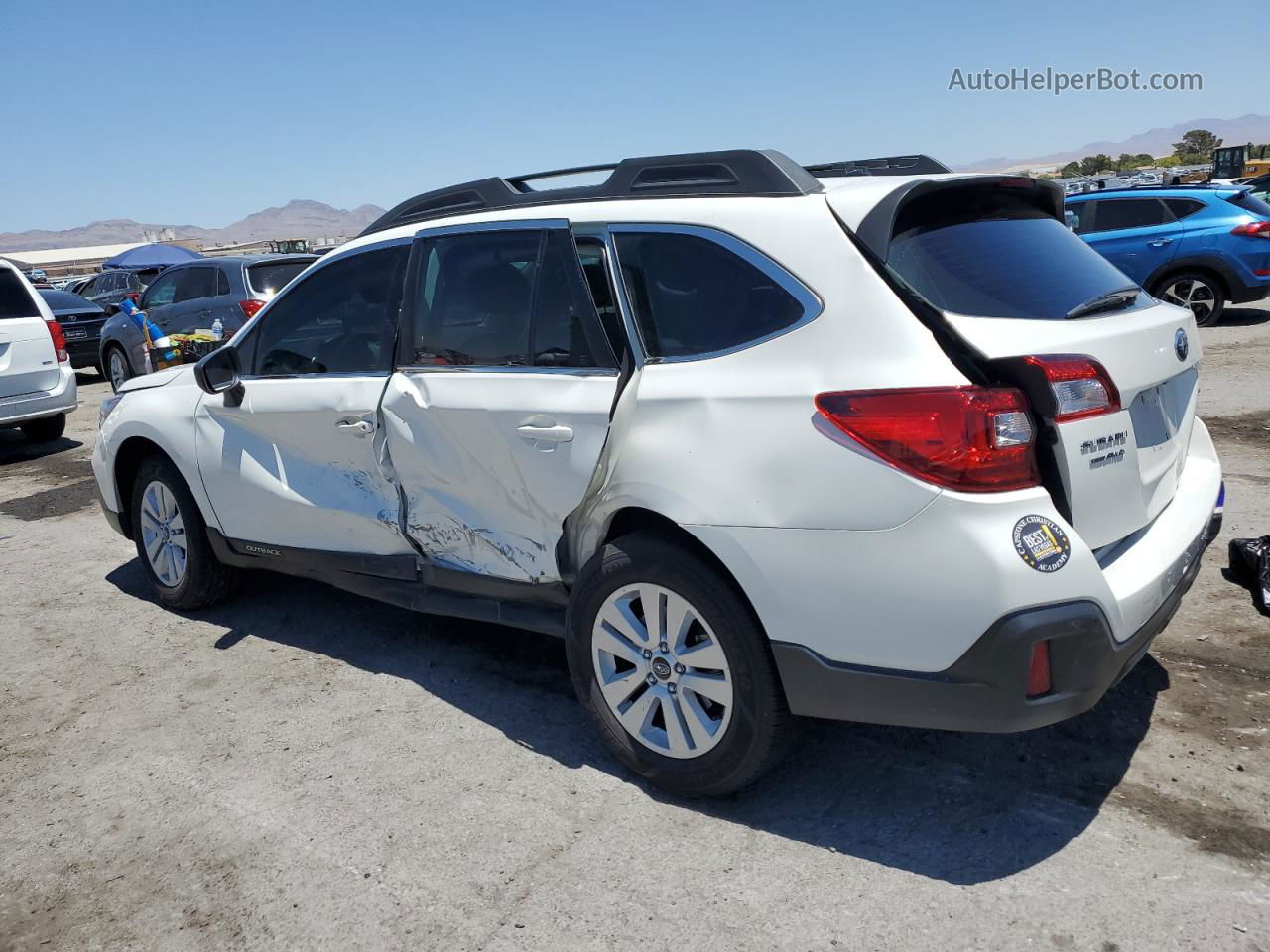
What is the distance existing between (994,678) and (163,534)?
164 inches

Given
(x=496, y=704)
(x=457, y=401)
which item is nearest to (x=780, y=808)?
(x=496, y=704)

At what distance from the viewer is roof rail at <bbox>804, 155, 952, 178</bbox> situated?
3.61 metres

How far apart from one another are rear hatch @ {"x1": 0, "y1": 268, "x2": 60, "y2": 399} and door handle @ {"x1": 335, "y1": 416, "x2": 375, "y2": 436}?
7462mm

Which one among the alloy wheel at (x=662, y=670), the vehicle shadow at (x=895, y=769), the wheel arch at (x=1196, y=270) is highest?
the wheel arch at (x=1196, y=270)

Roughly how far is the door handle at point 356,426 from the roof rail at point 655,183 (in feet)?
2.72

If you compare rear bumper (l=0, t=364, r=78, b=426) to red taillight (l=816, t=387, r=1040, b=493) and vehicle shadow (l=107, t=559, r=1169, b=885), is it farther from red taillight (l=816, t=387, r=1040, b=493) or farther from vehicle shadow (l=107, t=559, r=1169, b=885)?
red taillight (l=816, t=387, r=1040, b=493)

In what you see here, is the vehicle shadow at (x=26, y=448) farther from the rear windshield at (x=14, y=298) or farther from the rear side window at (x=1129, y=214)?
the rear side window at (x=1129, y=214)

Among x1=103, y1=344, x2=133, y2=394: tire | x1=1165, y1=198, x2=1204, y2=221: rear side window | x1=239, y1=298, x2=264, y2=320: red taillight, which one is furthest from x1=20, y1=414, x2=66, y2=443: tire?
x1=1165, y1=198, x2=1204, y2=221: rear side window

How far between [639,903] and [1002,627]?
1.20 metres

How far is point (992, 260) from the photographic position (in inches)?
119

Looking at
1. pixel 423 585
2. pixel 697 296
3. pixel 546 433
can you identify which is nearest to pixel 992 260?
pixel 697 296

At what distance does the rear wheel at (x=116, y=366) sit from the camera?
1368 centimetres

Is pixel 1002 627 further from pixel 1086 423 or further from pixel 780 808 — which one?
pixel 780 808

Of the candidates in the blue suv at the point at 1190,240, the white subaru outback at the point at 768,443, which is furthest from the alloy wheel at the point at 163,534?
the blue suv at the point at 1190,240
